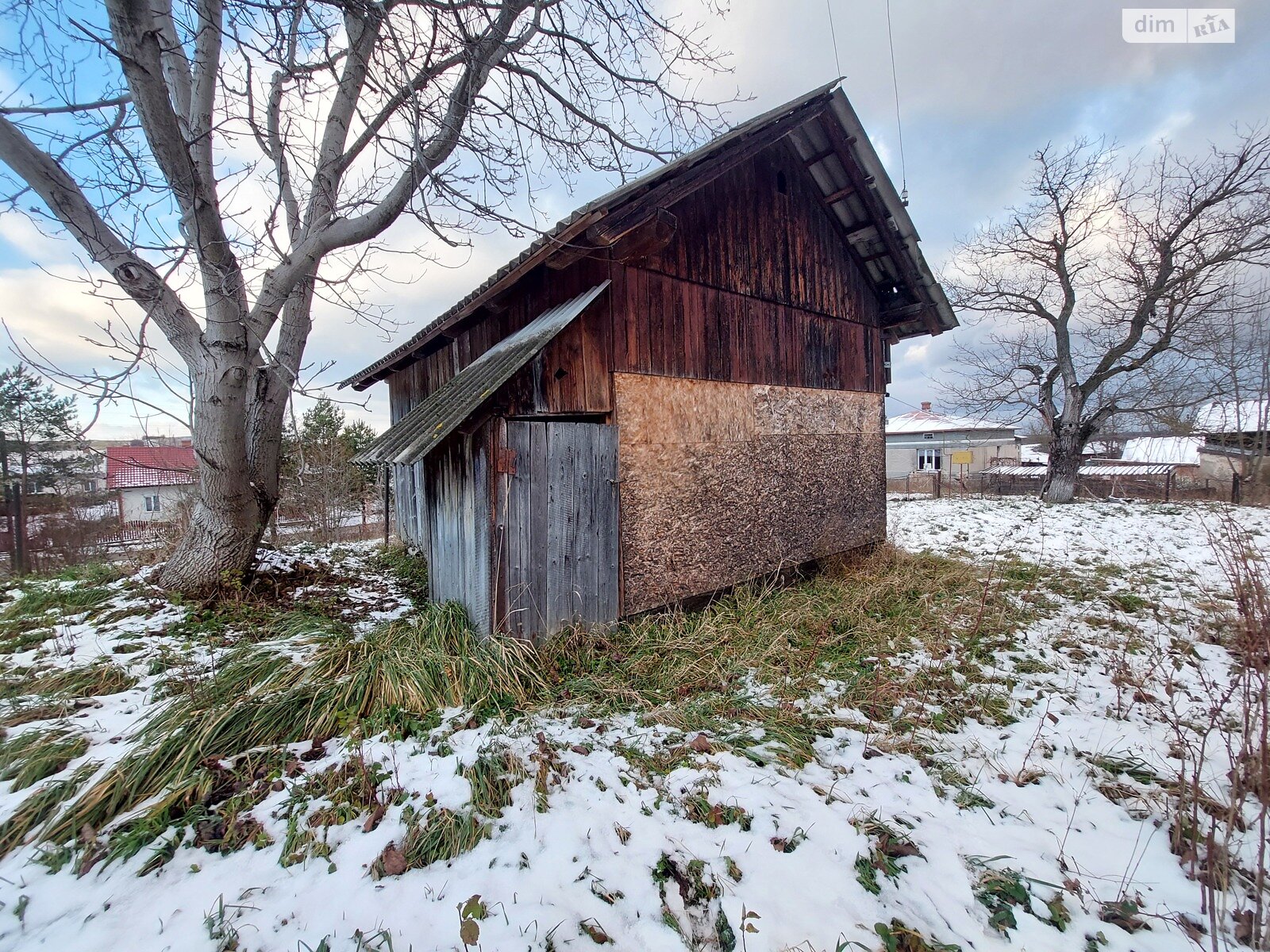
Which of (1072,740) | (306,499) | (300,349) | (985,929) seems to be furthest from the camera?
(306,499)

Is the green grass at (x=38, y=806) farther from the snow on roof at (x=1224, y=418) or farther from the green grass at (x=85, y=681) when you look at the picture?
the snow on roof at (x=1224, y=418)

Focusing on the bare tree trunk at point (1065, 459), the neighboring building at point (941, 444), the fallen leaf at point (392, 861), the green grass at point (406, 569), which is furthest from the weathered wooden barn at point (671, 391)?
the neighboring building at point (941, 444)

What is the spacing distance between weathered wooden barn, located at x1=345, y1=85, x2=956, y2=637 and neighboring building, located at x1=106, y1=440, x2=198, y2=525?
10.1 ft

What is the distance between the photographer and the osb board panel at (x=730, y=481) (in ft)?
16.5

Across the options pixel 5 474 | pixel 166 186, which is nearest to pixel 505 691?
pixel 166 186

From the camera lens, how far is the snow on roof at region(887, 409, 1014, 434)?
103 feet

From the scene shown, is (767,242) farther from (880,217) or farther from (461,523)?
(461,523)

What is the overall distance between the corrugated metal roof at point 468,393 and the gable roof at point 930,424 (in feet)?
99.6

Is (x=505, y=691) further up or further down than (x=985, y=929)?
further up

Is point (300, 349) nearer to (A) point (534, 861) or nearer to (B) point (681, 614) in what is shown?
(B) point (681, 614)

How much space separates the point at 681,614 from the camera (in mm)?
5219

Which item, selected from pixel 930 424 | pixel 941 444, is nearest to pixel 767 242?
pixel 941 444

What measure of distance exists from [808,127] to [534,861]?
320 inches

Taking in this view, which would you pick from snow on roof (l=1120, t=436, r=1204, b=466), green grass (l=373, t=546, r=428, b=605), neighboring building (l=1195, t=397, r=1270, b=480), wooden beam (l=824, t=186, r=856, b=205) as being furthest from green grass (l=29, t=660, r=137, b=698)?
snow on roof (l=1120, t=436, r=1204, b=466)
